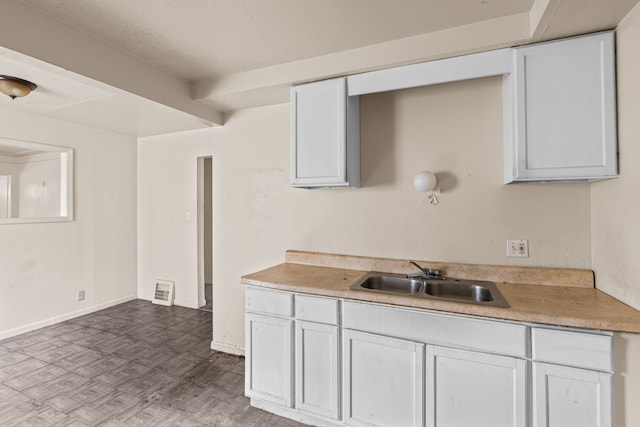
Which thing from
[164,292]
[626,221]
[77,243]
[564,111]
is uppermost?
[564,111]

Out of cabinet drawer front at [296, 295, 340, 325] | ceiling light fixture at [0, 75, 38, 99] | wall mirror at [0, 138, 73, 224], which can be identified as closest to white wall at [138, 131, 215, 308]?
wall mirror at [0, 138, 73, 224]

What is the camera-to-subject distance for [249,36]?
1911 mm

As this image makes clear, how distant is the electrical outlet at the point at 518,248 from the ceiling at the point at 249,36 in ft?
3.90

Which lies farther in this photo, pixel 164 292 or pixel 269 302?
pixel 164 292

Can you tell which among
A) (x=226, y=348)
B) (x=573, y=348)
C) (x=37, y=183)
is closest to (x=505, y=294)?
(x=573, y=348)

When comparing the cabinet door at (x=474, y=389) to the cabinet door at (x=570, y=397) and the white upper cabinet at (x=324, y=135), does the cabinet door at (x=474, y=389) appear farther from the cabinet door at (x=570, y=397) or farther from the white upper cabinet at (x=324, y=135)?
the white upper cabinet at (x=324, y=135)

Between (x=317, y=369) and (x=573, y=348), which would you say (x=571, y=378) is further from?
(x=317, y=369)

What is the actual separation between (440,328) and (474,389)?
0.31 meters

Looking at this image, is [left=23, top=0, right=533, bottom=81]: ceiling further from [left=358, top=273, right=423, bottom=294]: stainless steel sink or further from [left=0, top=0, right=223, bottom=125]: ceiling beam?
[left=358, top=273, right=423, bottom=294]: stainless steel sink

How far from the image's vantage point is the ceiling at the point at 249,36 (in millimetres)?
1579

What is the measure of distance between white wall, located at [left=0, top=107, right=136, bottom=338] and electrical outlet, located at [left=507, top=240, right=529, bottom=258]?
14.9 feet

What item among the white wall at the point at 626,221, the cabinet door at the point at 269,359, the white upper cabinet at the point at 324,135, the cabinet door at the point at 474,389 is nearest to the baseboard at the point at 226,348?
the cabinet door at the point at 269,359

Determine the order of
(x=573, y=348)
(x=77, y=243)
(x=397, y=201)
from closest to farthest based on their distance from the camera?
(x=573, y=348) → (x=397, y=201) → (x=77, y=243)

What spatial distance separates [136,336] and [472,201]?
136 inches
